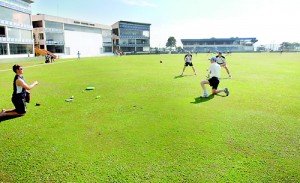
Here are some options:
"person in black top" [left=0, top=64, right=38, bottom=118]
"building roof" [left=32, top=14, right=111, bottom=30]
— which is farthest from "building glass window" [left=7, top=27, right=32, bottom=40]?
"person in black top" [left=0, top=64, right=38, bottom=118]

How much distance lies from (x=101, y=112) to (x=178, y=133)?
2.81 m

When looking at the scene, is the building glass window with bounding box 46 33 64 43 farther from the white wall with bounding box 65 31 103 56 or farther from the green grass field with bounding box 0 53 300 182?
the green grass field with bounding box 0 53 300 182

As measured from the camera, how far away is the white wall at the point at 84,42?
2505 inches

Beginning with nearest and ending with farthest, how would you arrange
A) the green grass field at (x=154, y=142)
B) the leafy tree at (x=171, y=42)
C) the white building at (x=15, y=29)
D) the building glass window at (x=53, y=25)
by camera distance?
the green grass field at (x=154, y=142), the white building at (x=15, y=29), the building glass window at (x=53, y=25), the leafy tree at (x=171, y=42)

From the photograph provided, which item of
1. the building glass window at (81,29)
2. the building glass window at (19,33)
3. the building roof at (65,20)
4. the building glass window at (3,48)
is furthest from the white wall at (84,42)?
the building glass window at (3,48)

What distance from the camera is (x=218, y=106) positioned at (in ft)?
23.7

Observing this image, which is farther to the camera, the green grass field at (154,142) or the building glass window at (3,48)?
the building glass window at (3,48)

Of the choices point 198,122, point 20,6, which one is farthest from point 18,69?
point 20,6

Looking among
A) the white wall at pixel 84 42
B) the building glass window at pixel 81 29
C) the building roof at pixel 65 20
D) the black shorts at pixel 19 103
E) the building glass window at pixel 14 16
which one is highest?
the building roof at pixel 65 20

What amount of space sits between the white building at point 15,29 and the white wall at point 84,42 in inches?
581

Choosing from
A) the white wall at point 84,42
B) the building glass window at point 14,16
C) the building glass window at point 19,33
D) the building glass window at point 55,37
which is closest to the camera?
the building glass window at point 14,16

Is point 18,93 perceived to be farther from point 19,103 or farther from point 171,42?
point 171,42

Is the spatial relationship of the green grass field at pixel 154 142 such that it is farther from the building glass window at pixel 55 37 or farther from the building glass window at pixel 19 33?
the building glass window at pixel 55 37

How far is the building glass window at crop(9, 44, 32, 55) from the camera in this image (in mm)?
43594
